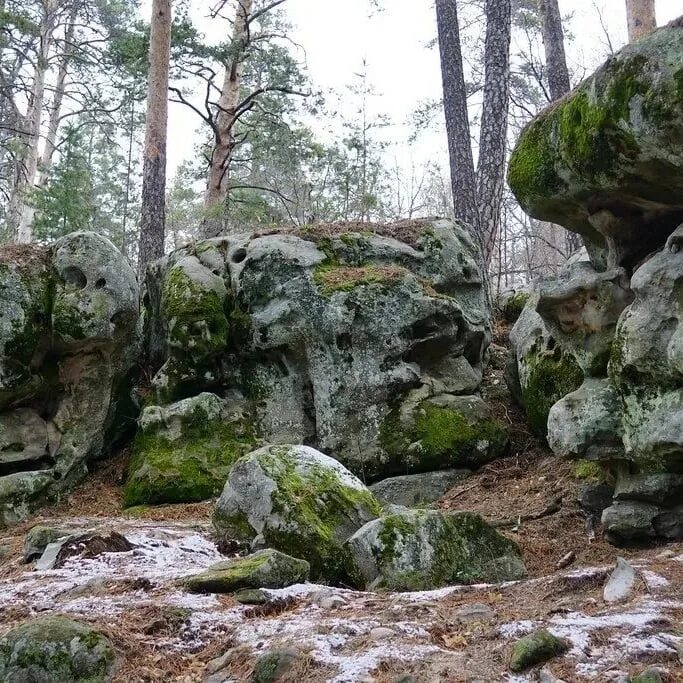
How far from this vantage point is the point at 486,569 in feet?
14.6

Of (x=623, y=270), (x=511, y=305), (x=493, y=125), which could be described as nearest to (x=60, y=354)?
(x=623, y=270)

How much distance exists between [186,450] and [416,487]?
8.31 feet

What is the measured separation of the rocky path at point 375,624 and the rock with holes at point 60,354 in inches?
146

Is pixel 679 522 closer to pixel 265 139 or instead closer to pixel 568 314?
pixel 568 314

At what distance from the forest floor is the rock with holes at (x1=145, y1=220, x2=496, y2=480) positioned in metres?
2.64

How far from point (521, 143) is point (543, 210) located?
0.56 metres

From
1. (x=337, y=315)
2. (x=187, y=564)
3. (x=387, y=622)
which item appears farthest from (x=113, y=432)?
(x=387, y=622)

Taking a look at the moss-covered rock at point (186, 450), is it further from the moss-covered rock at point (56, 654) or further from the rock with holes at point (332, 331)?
the moss-covered rock at point (56, 654)

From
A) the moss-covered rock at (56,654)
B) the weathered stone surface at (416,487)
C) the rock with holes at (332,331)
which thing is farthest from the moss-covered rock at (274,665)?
the rock with holes at (332,331)

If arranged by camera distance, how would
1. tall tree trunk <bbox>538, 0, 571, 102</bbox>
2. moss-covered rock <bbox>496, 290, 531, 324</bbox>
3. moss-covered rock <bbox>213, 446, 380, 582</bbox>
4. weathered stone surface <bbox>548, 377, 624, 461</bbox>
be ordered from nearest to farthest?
moss-covered rock <bbox>213, 446, 380, 582</bbox> < weathered stone surface <bbox>548, 377, 624, 461</bbox> < moss-covered rock <bbox>496, 290, 531, 324</bbox> < tall tree trunk <bbox>538, 0, 571, 102</bbox>

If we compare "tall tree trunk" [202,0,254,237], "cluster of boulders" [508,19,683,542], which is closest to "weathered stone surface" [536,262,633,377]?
"cluster of boulders" [508,19,683,542]

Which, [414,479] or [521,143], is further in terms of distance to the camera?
[414,479]

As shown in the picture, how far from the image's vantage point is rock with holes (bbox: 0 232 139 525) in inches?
309

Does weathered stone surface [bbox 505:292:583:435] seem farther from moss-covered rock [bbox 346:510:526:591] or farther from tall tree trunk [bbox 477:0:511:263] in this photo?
tall tree trunk [bbox 477:0:511:263]
